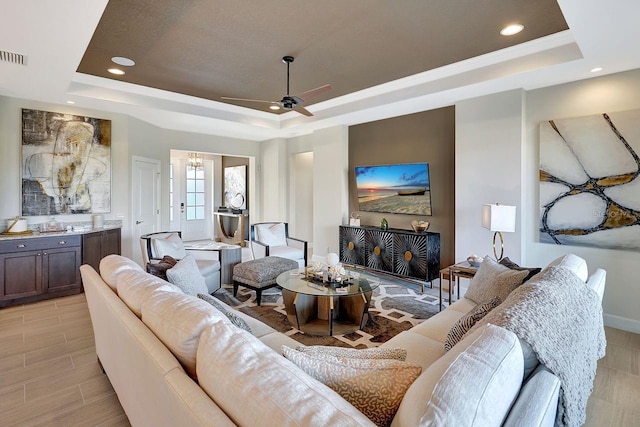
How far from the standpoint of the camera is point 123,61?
376 centimetres

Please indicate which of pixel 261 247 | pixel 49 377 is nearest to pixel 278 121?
pixel 261 247

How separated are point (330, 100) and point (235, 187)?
447 centimetres

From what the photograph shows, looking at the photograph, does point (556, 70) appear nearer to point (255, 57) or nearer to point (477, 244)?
point (477, 244)

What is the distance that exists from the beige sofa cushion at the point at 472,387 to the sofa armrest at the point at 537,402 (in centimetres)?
3

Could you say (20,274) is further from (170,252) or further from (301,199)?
(301,199)

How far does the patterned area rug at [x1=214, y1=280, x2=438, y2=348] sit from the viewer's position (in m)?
3.09

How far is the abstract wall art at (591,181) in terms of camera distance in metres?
3.32

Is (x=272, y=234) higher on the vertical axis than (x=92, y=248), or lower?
higher

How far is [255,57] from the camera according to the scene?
3658 millimetres

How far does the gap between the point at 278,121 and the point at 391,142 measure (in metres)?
2.33

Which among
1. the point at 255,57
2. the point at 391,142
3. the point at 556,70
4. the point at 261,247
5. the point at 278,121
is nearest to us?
the point at 556,70

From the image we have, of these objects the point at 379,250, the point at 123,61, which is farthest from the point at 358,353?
the point at 123,61

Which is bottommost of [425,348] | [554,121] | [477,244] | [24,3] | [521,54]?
[425,348]

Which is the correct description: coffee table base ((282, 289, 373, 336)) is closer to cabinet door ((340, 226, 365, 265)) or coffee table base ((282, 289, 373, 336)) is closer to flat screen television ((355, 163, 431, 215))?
cabinet door ((340, 226, 365, 265))
